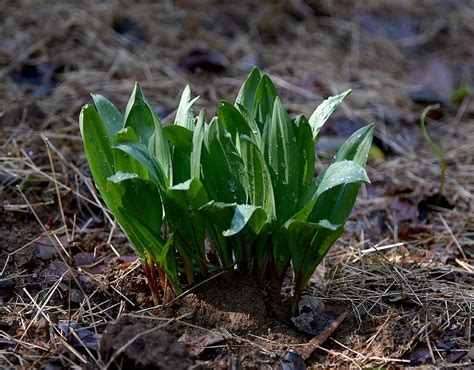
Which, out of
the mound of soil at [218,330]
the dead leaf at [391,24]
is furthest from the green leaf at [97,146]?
the dead leaf at [391,24]

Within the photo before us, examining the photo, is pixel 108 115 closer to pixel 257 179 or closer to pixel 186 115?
pixel 186 115

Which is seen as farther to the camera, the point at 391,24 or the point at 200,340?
the point at 391,24

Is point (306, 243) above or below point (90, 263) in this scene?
above

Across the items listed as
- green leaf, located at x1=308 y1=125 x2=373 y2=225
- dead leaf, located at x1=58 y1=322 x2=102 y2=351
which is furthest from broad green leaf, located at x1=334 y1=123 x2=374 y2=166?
dead leaf, located at x1=58 y1=322 x2=102 y2=351

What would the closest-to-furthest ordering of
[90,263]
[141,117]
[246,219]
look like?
[246,219]
[141,117]
[90,263]

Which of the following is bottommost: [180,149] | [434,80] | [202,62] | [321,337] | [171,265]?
[434,80]

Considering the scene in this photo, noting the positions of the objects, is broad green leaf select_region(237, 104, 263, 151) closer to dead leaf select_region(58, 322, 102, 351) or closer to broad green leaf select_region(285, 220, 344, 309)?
broad green leaf select_region(285, 220, 344, 309)

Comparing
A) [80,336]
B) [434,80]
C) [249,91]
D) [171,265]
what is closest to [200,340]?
[171,265]
